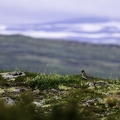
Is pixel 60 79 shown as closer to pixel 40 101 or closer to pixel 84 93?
pixel 84 93

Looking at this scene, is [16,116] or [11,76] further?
[11,76]

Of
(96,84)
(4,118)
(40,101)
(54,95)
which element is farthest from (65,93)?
(4,118)

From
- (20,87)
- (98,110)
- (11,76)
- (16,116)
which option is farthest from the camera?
(11,76)

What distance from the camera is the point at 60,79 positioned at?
67.5 ft

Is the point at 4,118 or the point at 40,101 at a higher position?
the point at 4,118

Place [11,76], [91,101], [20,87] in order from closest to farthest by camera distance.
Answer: [91,101] < [20,87] < [11,76]

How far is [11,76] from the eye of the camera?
22.4 metres

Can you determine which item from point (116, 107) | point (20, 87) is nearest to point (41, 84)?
point (20, 87)

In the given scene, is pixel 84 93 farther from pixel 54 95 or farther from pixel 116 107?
pixel 116 107

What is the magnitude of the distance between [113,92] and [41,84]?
4.09 metres

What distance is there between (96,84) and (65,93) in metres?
3.50

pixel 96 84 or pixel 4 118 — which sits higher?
pixel 4 118

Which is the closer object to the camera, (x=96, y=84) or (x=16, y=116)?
(x=16, y=116)

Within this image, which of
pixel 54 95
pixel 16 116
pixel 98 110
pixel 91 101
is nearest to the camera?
pixel 16 116
